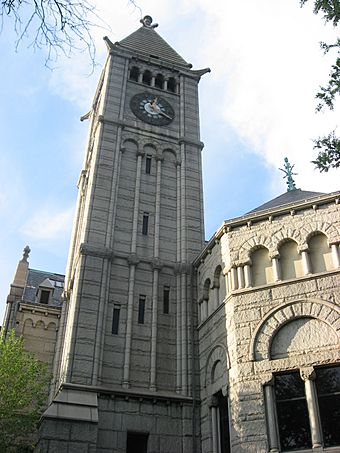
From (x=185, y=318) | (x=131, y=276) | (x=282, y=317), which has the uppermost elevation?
(x=131, y=276)

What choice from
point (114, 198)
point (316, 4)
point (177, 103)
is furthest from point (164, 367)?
point (177, 103)

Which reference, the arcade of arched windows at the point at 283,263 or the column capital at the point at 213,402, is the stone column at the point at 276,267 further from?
the column capital at the point at 213,402

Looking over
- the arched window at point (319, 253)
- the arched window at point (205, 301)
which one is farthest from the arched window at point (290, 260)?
the arched window at point (205, 301)

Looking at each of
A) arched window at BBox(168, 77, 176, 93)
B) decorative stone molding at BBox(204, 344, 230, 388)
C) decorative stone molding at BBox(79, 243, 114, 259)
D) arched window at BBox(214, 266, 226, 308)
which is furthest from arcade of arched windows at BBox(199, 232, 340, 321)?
arched window at BBox(168, 77, 176, 93)

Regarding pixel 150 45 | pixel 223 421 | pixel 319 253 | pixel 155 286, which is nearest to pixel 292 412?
pixel 223 421

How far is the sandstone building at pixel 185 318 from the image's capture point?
18.7 m

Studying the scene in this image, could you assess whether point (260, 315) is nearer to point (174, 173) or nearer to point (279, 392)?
point (279, 392)

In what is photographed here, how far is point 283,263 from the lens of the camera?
21.3 m

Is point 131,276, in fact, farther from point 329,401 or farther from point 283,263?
point 329,401

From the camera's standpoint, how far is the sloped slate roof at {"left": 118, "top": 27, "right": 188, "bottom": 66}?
37.9 m

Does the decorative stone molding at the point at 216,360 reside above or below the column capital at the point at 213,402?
above

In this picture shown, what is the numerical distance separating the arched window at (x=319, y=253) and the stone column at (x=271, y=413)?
15.3ft

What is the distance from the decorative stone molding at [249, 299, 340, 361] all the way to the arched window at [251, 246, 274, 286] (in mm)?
1613

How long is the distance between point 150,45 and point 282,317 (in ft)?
87.6
